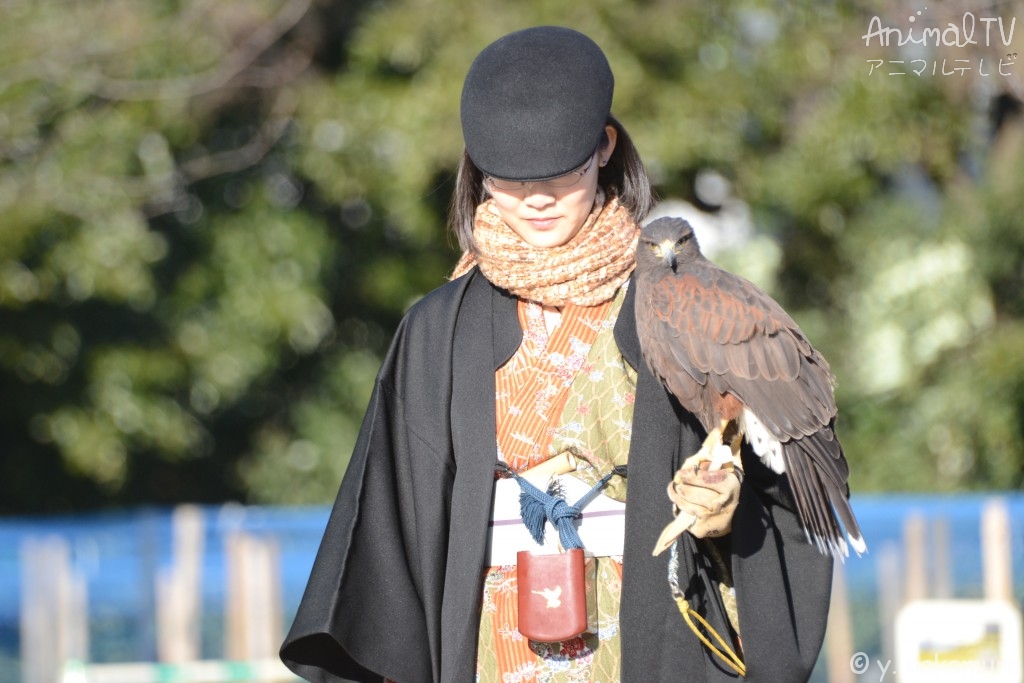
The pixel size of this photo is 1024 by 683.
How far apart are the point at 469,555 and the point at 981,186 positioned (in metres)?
6.33

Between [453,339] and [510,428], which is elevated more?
[453,339]

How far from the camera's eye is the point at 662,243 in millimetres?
2584

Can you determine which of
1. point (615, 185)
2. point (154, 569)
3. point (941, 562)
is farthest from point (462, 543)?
point (154, 569)

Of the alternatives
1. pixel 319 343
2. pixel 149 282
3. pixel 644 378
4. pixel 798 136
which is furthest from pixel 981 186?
pixel 644 378

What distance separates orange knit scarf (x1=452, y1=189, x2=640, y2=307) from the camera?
7.84 feet

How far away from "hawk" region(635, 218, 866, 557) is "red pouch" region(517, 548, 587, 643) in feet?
0.60

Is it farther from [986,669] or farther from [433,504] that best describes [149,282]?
[433,504]

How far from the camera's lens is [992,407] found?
7520mm

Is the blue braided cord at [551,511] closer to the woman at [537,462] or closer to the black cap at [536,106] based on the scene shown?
the woman at [537,462]

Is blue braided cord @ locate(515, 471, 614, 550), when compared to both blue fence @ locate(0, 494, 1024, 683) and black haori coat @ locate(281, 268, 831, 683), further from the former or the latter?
blue fence @ locate(0, 494, 1024, 683)

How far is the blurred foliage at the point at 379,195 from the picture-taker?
7.73 metres

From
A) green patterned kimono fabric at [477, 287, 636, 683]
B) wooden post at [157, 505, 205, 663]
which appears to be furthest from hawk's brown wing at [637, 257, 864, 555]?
wooden post at [157, 505, 205, 663]

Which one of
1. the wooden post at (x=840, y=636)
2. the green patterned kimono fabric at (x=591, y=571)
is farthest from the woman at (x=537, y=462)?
the wooden post at (x=840, y=636)

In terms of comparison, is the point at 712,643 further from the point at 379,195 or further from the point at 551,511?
the point at 379,195
